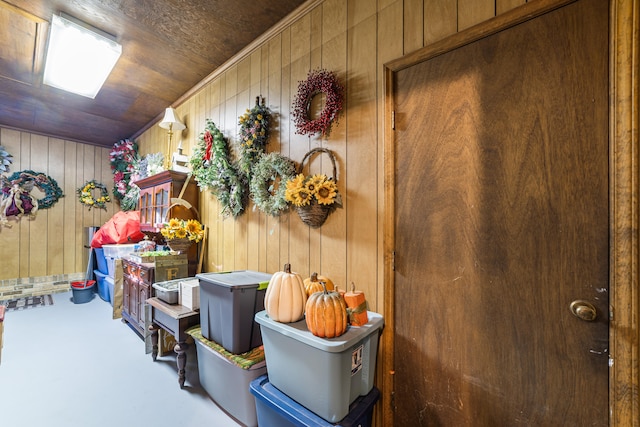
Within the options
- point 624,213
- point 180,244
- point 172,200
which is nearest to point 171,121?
point 172,200

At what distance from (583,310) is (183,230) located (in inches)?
108

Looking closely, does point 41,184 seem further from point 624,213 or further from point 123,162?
point 624,213

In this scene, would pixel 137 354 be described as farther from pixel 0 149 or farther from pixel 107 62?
pixel 0 149

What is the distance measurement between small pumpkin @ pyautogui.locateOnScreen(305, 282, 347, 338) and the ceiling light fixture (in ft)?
8.73

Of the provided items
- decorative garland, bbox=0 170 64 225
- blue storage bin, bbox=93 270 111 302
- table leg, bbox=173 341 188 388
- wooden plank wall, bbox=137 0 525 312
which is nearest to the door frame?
wooden plank wall, bbox=137 0 525 312

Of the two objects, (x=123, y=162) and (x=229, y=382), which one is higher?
(x=123, y=162)

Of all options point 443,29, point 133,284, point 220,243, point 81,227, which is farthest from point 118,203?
point 443,29

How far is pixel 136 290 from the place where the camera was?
268 centimetres

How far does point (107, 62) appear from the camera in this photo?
2428mm

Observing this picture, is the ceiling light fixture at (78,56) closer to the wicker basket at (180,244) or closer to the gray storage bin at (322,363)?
the wicker basket at (180,244)

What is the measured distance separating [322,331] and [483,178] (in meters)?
0.96

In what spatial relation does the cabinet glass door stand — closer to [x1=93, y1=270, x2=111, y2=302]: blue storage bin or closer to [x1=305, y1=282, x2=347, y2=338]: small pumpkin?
[x1=93, y1=270, x2=111, y2=302]: blue storage bin

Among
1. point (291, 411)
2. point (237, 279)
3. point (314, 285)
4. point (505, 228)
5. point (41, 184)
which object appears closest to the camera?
point (505, 228)

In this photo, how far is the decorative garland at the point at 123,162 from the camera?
4441 millimetres
